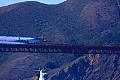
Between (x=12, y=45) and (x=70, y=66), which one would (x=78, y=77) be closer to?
(x=70, y=66)

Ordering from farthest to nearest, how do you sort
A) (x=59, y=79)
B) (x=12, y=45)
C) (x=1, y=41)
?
(x=59, y=79), (x=1, y=41), (x=12, y=45)

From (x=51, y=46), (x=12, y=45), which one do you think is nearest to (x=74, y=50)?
(x=51, y=46)

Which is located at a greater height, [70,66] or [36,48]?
[36,48]

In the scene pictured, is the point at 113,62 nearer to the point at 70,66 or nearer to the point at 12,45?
the point at 70,66

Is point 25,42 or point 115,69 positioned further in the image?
point 115,69

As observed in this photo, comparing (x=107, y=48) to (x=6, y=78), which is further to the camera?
Answer: (x=6, y=78)

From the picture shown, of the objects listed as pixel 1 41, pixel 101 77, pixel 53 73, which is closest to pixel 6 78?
pixel 53 73

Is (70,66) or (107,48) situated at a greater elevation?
(107,48)

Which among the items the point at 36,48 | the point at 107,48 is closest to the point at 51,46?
the point at 36,48

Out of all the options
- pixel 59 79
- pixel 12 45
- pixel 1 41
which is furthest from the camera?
pixel 59 79
